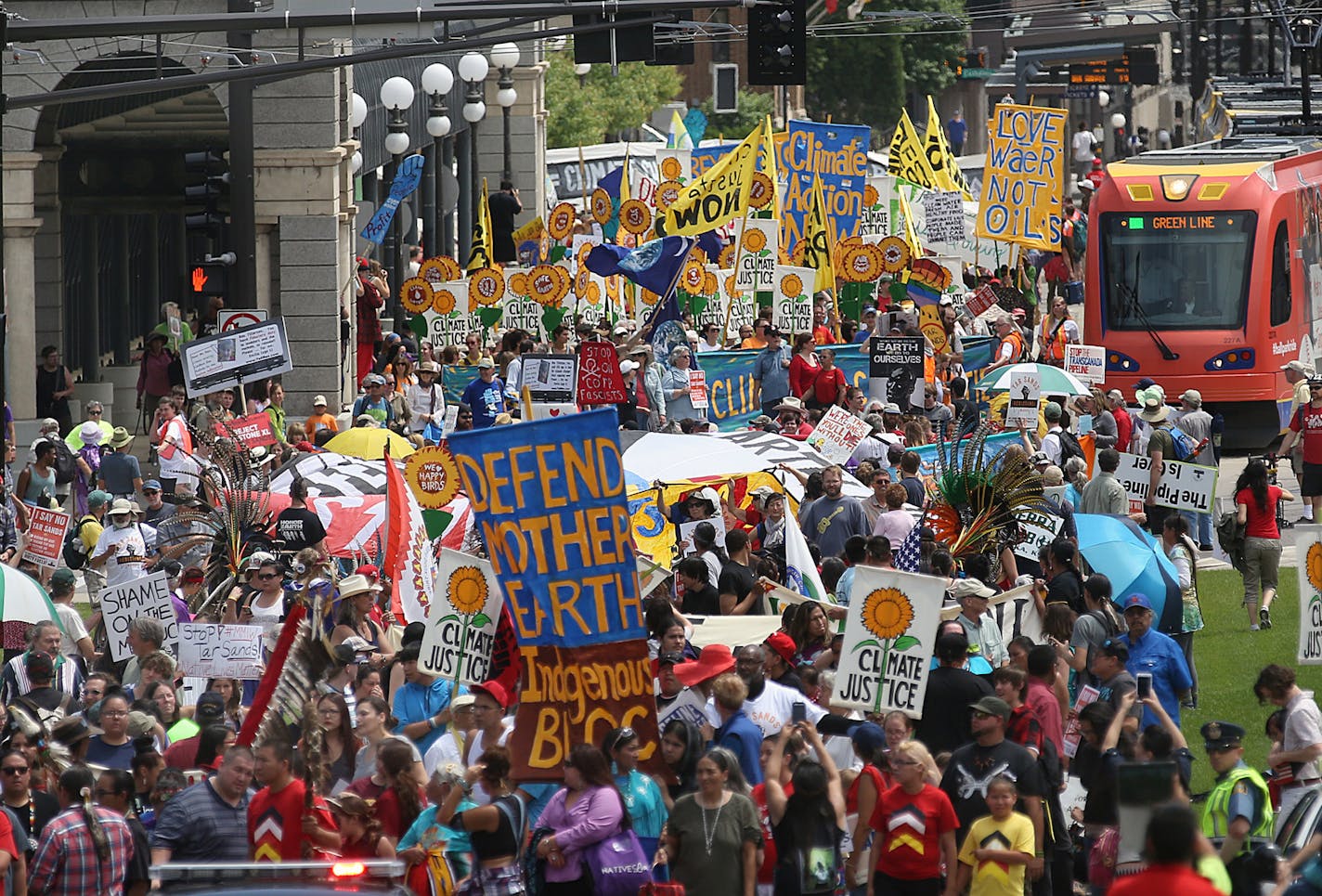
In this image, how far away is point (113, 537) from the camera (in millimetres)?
17016

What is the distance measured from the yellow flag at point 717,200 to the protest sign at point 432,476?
11.3m

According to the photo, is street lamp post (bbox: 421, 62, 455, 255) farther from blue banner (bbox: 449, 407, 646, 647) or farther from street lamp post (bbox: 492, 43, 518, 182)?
blue banner (bbox: 449, 407, 646, 647)

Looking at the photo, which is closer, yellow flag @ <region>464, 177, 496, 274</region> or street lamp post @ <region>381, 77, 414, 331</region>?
yellow flag @ <region>464, 177, 496, 274</region>

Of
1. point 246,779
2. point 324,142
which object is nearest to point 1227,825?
point 246,779

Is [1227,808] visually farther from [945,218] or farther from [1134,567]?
[945,218]

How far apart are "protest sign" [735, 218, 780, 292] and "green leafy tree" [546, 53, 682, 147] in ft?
97.6

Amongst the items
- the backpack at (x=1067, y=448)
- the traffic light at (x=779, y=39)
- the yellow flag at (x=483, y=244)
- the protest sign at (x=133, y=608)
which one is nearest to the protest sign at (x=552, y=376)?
the traffic light at (x=779, y=39)

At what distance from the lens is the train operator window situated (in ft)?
87.7

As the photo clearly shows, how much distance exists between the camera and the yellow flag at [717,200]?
27.6 meters

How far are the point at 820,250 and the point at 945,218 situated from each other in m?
5.70

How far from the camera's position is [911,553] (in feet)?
50.3

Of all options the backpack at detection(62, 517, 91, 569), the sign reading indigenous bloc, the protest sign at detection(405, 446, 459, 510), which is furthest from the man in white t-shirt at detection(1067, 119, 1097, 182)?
the sign reading indigenous bloc

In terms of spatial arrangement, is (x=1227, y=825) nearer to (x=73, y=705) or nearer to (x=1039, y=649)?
(x=1039, y=649)

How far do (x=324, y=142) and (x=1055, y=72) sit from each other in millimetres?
48805
